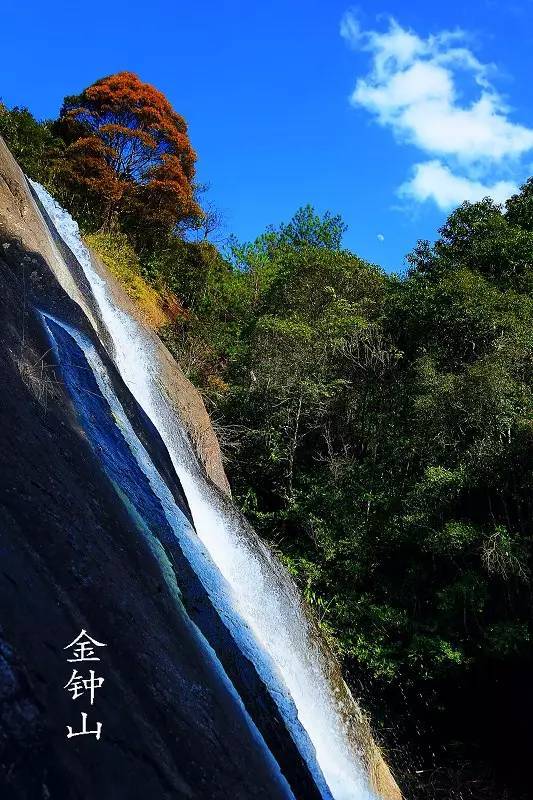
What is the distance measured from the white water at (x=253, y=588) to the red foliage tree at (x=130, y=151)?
27.9ft

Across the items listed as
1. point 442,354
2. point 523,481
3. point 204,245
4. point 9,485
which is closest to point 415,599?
point 523,481

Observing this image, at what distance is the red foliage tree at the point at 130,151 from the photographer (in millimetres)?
18688

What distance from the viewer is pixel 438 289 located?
45.0 ft

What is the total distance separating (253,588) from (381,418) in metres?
6.15

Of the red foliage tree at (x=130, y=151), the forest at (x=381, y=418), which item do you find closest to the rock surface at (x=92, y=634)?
the forest at (x=381, y=418)

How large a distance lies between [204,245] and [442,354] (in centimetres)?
1210

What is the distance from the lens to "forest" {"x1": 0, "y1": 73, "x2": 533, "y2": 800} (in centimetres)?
995

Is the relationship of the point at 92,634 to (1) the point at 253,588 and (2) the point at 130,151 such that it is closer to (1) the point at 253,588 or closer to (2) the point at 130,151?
(1) the point at 253,588

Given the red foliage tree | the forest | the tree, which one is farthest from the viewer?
the red foliage tree

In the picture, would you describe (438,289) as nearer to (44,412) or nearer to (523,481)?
(523,481)

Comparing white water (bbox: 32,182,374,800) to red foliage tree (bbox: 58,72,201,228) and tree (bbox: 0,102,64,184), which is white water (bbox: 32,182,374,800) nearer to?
tree (bbox: 0,102,64,184)

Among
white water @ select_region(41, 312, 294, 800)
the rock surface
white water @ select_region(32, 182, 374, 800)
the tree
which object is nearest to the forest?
the tree

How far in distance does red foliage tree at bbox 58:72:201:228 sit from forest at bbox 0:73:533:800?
0.20 feet

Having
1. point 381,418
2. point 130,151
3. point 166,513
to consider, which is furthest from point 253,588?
point 130,151
